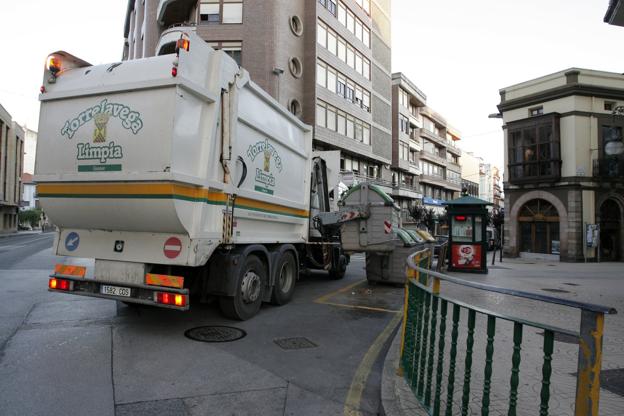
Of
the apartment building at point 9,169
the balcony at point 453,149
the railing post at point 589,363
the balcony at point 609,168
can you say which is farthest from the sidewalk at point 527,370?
the balcony at point 453,149

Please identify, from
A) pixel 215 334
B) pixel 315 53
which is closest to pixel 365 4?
pixel 315 53

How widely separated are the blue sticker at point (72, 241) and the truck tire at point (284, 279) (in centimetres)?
321

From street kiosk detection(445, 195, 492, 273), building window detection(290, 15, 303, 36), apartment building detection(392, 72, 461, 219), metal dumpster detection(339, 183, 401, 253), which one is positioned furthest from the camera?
apartment building detection(392, 72, 461, 219)

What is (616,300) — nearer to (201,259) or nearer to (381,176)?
(201,259)

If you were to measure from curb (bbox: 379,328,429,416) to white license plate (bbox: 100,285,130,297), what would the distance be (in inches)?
136

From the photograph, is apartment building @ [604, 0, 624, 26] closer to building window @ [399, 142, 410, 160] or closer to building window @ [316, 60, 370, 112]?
building window @ [316, 60, 370, 112]

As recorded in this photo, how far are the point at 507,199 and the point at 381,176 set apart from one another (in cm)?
1698

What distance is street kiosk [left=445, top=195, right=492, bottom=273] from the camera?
14.4 m

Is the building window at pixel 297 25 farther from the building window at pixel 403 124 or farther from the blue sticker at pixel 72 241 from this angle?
the blue sticker at pixel 72 241

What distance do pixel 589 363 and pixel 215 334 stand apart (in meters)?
4.77

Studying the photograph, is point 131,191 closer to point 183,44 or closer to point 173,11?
point 183,44

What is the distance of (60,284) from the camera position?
584cm

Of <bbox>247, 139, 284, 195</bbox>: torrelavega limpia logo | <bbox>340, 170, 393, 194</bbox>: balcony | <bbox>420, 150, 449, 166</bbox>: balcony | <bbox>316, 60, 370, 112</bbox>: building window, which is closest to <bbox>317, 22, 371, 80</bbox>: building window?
<bbox>316, 60, 370, 112</bbox>: building window

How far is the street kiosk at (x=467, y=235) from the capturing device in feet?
47.4
